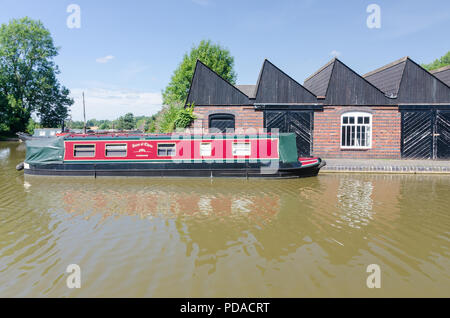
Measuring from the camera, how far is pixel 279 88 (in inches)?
653

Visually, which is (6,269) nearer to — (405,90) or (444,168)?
(444,168)

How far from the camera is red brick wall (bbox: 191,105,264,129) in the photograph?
16750 millimetres

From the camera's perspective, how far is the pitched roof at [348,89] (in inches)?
640

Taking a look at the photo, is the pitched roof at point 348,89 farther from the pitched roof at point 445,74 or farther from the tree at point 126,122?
the tree at point 126,122

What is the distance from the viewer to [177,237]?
5289 mm

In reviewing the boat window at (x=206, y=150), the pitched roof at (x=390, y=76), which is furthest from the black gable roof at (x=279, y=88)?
the boat window at (x=206, y=150)

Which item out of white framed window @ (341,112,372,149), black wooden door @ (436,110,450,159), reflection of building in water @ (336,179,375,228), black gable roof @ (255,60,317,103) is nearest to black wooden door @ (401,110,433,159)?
black wooden door @ (436,110,450,159)

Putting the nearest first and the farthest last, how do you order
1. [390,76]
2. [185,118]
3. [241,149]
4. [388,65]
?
1. [241,149]
2. [185,118]
3. [390,76]
4. [388,65]

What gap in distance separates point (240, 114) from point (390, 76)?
30.6 ft

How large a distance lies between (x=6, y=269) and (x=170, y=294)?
2573 mm

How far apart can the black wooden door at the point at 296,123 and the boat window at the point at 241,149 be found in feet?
17.8

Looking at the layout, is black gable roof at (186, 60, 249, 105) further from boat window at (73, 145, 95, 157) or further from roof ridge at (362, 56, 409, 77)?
roof ridge at (362, 56, 409, 77)

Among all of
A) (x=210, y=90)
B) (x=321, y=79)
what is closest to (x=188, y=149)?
(x=210, y=90)

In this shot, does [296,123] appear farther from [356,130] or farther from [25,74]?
[25,74]
